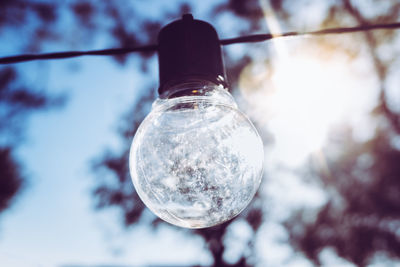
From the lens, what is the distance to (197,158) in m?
0.55

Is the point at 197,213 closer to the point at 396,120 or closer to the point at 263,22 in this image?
the point at 263,22

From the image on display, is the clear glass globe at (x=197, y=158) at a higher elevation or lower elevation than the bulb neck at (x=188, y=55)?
lower

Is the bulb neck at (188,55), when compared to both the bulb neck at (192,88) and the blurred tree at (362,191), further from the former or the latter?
the blurred tree at (362,191)

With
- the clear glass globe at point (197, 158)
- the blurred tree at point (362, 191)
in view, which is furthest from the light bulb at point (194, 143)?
the blurred tree at point (362, 191)

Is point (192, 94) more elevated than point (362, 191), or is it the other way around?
point (362, 191)

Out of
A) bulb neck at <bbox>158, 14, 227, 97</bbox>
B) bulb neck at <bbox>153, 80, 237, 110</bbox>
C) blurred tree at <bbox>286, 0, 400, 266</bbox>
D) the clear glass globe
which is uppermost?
blurred tree at <bbox>286, 0, 400, 266</bbox>

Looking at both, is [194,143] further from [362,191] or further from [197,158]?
[362,191]

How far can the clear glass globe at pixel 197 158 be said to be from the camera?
540mm

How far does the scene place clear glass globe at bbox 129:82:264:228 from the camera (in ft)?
1.77

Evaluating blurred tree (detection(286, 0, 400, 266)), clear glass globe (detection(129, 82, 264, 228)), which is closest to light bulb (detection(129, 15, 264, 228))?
clear glass globe (detection(129, 82, 264, 228))

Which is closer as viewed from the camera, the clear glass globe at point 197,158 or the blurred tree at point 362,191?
the clear glass globe at point 197,158

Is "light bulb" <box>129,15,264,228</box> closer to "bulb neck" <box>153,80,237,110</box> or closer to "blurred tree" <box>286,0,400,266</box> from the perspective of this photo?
"bulb neck" <box>153,80,237,110</box>

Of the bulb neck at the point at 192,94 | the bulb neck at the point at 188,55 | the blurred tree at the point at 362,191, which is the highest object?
the blurred tree at the point at 362,191

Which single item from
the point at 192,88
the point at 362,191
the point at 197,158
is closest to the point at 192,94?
the point at 192,88
